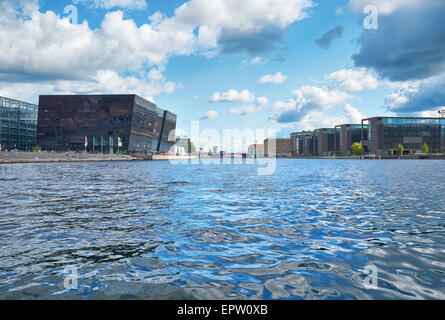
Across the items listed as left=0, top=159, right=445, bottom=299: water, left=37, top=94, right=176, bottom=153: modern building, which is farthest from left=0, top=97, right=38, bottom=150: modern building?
left=0, top=159, right=445, bottom=299: water

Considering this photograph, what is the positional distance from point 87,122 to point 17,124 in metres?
30.7

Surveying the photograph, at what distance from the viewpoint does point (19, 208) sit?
44.4ft

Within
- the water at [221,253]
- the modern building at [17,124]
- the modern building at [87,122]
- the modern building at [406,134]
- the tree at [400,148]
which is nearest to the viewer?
the water at [221,253]

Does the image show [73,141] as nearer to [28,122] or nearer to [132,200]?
[28,122]

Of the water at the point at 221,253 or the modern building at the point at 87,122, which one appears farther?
the modern building at the point at 87,122

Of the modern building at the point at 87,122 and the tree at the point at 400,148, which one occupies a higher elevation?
the modern building at the point at 87,122

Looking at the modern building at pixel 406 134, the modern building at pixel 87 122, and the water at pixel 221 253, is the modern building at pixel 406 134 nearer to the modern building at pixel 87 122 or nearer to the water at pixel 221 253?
the modern building at pixel 87 122

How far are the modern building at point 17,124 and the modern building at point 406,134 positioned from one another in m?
202

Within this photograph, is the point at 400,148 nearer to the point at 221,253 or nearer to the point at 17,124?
the point at 221,253

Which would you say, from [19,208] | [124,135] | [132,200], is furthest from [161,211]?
[124,135]

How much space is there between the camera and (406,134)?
18800cm

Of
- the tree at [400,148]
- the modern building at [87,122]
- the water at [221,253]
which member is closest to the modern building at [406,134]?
the tree at [400,148]

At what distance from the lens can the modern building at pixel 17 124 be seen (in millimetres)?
126562

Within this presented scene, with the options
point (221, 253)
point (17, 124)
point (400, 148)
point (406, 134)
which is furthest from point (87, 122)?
point (406, 134)
